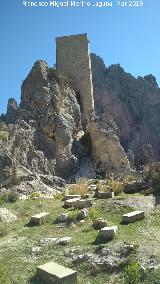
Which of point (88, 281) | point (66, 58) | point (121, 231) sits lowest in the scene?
point (88, 281)

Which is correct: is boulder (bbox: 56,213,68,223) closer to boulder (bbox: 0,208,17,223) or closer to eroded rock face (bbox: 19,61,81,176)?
boulder (bbox: 0,208,17,223)

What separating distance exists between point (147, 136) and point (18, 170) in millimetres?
70782

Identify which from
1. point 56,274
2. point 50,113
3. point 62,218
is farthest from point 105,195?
point 50,113

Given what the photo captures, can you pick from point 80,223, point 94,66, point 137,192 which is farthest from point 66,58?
point 94,66

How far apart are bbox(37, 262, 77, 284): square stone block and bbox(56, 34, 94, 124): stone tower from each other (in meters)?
23.9

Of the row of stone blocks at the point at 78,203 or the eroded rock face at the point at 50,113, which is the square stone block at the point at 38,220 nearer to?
the row of stone blocks at the point at 78,203

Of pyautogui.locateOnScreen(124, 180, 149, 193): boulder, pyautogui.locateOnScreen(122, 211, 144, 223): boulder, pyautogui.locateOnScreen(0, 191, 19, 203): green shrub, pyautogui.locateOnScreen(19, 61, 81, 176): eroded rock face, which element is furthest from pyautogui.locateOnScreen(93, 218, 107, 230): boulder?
pyautogui.locateOnScreen(19, 61, 81, 176): eroded rock face

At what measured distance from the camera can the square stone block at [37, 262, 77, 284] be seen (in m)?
8.99

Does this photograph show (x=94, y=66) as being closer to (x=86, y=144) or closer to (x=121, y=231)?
(x=86, y=144)

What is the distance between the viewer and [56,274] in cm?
909

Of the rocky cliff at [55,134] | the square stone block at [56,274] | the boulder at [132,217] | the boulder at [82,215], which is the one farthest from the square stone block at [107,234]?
the rocky cliff at [55,134]

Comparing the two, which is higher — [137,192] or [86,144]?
[86,144]

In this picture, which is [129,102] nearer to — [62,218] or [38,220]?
[62,218]

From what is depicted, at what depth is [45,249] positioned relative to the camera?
11.2 m
